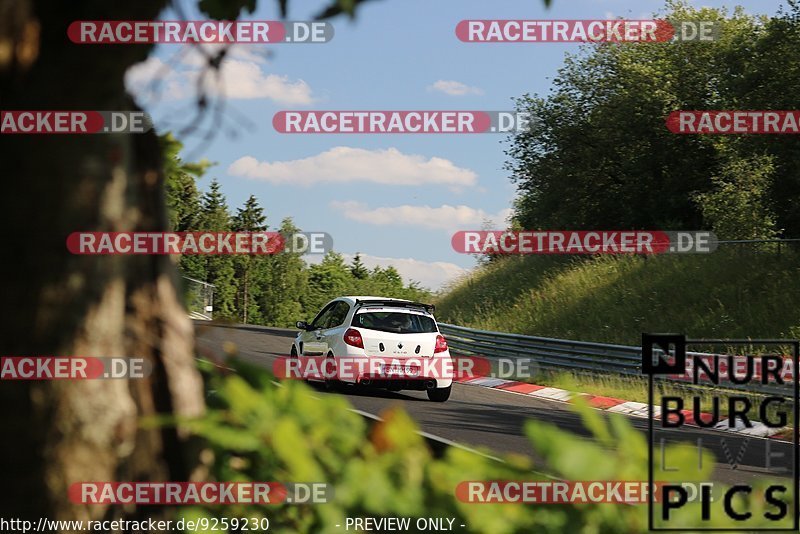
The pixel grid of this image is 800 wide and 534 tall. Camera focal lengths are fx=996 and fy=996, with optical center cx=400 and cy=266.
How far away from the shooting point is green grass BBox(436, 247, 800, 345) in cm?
2689

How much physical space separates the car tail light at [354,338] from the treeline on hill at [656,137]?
19366 mm

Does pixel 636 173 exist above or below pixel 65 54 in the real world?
above

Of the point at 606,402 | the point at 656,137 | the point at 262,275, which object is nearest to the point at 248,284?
the point at 262,275

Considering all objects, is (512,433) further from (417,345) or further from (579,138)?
(579,138)

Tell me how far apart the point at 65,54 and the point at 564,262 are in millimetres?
38082

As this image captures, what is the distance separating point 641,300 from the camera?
31016 millimetres

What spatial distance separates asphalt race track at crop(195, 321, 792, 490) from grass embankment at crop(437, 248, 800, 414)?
2670mm

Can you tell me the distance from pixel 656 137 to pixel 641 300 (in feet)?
35.9

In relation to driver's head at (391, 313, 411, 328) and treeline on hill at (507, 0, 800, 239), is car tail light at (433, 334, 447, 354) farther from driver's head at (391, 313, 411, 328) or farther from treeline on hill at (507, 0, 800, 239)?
treeline on hill at (507, 0, 800, 239)

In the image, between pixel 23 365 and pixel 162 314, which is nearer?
pixel 23 365

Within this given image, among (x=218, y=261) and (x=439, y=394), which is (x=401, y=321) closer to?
(x=439, y=394)

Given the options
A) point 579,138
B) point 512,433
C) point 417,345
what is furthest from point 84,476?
point 579,138

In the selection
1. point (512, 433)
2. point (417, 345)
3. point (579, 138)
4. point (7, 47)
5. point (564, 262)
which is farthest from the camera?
point (579, 138)

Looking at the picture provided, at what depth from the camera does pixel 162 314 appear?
8.85 ft
